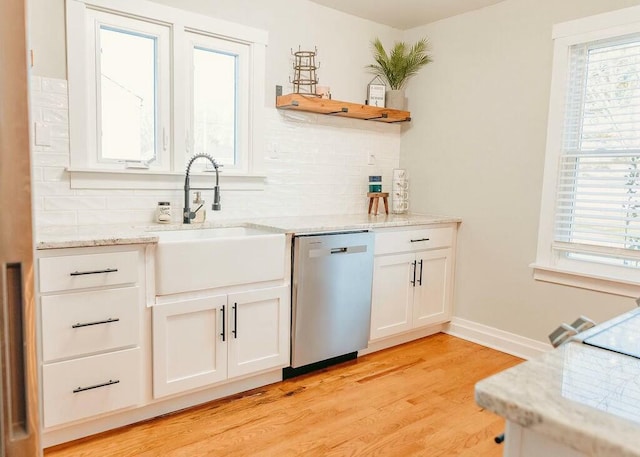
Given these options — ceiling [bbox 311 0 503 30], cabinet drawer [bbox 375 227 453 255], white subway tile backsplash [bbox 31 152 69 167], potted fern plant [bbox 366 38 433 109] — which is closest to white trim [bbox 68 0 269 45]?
ceiling [bbox 311 0 503 30]

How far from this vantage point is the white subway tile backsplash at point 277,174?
250 centimetres

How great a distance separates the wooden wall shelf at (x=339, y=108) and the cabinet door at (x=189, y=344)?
148 centimetres

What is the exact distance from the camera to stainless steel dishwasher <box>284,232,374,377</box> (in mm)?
2748

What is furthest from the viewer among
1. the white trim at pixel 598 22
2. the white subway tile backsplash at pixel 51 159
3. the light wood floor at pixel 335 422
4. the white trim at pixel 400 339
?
the white trim at pixel 400 339

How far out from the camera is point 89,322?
2080 mm

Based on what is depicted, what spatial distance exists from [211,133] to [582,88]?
239 centimetres

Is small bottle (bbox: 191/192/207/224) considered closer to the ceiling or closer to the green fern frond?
the ceiling

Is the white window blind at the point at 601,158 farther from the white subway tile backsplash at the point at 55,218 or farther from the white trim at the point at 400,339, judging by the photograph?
the white subway tile backsplash at the point at 55,218

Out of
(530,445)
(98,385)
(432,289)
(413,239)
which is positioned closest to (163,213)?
(98,385)

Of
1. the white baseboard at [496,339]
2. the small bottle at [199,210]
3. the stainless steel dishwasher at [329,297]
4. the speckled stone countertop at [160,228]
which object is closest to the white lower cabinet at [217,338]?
the stainless steel dishwasher at [329,297]

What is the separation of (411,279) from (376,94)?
151 centimetres

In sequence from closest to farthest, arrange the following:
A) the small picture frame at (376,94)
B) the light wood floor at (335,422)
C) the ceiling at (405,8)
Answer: the light wood floor at (335,422) → the ceiling at (405,8) → the small picture frame at (376,94)

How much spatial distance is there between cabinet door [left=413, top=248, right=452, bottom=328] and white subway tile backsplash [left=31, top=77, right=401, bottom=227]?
742mm

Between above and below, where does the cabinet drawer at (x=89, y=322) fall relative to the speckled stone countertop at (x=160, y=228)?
below
